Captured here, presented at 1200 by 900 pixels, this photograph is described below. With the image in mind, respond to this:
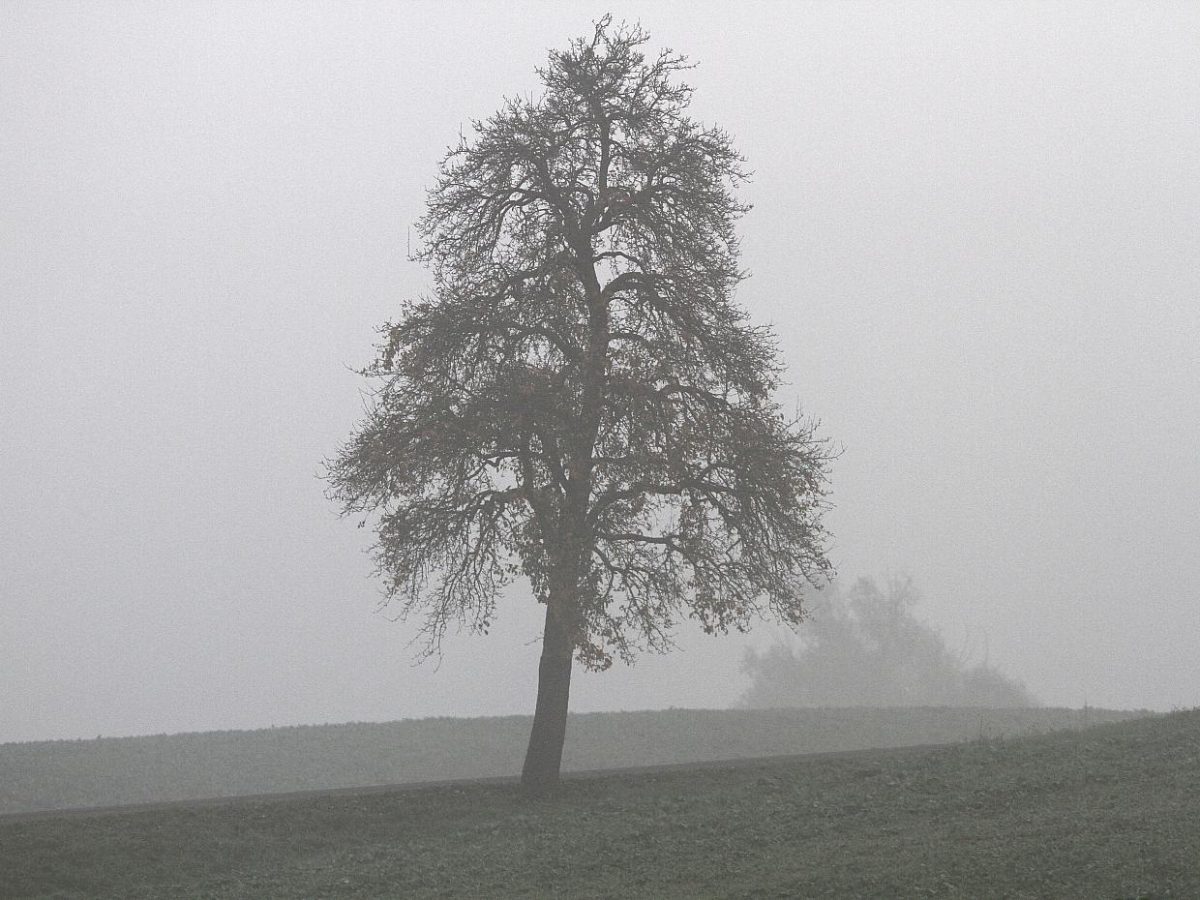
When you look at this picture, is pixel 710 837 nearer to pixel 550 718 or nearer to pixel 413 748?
pixel 550 718

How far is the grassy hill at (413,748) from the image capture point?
27.6 m

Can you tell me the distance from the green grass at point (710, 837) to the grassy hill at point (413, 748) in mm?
7302

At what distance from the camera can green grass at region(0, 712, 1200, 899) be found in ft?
44.0

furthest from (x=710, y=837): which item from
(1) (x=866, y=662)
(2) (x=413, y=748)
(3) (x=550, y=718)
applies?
(1) (x=866, y=662)

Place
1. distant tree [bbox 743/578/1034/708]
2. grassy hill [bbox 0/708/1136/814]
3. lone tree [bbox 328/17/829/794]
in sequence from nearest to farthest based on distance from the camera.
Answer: lone tree [bbox 328/17/829/794] → grassy hill [bbox 0/708/1136/814] → distant tree [bbox 743/578/1034/708]

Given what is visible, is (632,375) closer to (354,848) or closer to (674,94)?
(674,94)

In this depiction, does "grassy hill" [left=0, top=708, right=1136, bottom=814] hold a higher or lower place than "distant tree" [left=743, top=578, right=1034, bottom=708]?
lower

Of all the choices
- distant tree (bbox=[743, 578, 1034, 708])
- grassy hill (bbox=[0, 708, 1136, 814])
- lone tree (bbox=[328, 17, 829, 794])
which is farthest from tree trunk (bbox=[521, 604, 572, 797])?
distant tree (bbox=[743, 578, 1034, 708])

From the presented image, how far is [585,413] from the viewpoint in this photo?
22.2 meters

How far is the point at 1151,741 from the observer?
21.0 metres

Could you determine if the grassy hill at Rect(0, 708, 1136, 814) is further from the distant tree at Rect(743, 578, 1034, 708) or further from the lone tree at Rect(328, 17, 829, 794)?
the distant tree at Rect(743, 578, 1034, 708)

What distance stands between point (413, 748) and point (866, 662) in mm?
37440

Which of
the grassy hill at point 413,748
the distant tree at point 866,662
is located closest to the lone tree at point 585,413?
the grassy hill at point 413,748

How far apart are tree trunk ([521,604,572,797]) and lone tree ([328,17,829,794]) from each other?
0.04m
